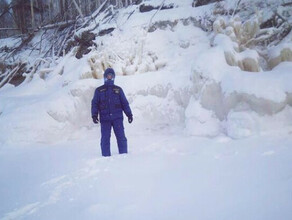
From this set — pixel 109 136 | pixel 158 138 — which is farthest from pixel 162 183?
pixel 158 138

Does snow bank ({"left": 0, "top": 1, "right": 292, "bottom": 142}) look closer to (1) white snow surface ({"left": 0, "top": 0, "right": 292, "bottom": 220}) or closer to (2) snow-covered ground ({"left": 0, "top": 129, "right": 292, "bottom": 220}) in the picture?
(1) white snow surface ({"left": 0, "top": 0, "right": 292, "bottom": 220})

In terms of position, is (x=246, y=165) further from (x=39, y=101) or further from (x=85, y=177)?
(x=39, y=101)

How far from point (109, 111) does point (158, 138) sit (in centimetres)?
110

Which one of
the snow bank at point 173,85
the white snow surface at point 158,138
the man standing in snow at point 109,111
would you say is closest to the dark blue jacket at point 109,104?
the man standing in snow at point 109,111

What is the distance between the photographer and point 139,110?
5691mm

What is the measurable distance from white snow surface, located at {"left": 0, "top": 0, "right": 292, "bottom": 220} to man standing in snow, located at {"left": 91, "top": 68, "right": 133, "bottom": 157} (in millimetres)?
264

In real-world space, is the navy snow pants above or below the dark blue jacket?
below

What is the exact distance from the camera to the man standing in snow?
4.18 metres

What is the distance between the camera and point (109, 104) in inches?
165

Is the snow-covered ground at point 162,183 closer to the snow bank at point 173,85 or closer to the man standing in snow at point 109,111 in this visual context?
the man standing in snow at point 109,111

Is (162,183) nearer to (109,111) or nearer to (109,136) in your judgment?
(109,136)

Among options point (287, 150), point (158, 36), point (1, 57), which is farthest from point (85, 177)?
point (1, 57)

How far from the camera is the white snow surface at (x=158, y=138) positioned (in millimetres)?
2199

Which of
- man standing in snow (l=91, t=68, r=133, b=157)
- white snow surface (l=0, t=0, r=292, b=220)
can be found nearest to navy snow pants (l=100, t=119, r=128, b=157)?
man standing in snow (l=91, t=68, r=133, b=157)
